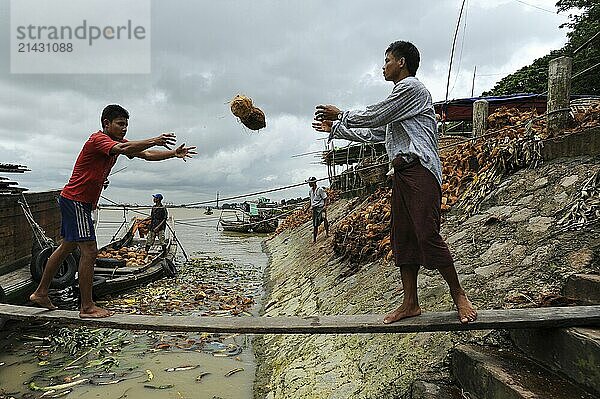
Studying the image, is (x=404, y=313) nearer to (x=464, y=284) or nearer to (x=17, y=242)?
(x=464, y=284)

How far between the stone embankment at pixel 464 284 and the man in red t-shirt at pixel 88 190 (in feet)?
7.66

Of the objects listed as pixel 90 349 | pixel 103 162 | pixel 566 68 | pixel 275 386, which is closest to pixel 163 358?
pixel 90 349

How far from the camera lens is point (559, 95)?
5.98 meters

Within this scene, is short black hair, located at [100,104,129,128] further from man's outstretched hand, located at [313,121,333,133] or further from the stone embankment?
the stone embankment

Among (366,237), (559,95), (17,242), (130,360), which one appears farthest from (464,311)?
(17,242)

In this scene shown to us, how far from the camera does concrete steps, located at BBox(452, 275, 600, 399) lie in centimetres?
236

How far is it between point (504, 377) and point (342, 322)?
3.52ft

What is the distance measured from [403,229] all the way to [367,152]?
13782 millimetres

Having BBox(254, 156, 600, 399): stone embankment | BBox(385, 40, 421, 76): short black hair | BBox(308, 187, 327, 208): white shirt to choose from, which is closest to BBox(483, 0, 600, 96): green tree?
BBox(308, 187, 327, 208): white shirt

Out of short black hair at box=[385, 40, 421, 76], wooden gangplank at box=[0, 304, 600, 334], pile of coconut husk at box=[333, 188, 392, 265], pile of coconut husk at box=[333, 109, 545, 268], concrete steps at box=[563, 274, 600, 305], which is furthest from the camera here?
pile of coconut husk at box=[333, 188, 392, 265]

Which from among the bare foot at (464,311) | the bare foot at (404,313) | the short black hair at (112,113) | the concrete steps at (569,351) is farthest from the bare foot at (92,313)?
the concrete steps at (569,351)

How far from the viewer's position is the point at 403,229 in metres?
3.15

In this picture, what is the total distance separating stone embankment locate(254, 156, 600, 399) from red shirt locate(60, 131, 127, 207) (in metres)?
2.80

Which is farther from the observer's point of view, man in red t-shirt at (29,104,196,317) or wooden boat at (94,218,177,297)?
wooden boat at (94,218,177,297)
